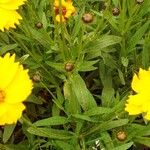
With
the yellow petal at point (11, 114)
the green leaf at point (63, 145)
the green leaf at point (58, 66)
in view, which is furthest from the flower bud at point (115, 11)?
the yellow petal at point (11, 114)

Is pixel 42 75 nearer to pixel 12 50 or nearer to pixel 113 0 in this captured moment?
pixel 12 50

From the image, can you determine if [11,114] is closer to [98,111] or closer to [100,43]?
[98,111]

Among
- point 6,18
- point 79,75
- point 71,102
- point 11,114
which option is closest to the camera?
point 11,114

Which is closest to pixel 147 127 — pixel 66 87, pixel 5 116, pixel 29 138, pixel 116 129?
pixel 116 129

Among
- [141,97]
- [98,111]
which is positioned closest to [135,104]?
[141,97]

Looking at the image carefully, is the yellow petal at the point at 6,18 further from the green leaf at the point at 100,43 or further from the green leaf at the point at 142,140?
the green leaf at the point at 142,140

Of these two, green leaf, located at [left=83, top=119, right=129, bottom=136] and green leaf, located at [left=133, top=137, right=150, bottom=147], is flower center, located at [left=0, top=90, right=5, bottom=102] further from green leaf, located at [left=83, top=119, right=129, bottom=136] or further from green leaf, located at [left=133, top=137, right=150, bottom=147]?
green leaf, located at [left=133, top=137, right=150, bottom=147]

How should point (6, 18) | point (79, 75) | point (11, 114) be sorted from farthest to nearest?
point (79, 75) → point (6, 18) → point (11, 114)

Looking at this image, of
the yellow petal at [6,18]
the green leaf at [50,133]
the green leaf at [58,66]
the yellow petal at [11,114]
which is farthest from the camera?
the green leaf at [58,66]
